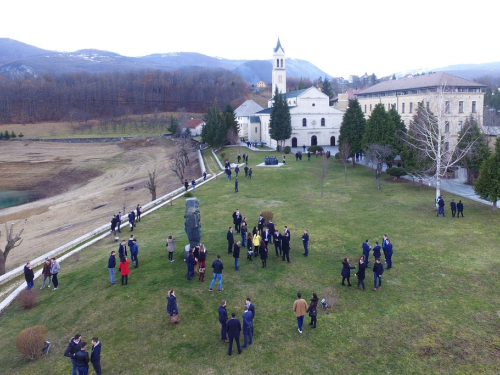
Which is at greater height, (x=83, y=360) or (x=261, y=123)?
(x=261, y=123)

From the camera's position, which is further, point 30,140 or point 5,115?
point 5,115

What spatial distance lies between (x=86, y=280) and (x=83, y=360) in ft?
21.4

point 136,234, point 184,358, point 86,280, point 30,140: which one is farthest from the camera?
point 30,140

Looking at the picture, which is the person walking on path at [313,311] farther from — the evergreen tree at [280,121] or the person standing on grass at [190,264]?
the evergreen tree at [280,121]

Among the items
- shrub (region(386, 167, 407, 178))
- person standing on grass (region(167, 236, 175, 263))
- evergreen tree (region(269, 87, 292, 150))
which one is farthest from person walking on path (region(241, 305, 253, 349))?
evergreen tree (region(269, 87, 292, 150))

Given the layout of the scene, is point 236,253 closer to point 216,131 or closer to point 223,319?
point 223,319

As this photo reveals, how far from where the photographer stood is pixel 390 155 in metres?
34.1

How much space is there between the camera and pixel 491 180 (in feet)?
73.3

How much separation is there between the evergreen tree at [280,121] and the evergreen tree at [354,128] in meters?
12.5

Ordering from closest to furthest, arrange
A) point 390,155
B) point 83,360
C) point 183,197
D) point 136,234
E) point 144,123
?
1. point 83,360
2. point 136,234
3. point 183,197
4. point 390,155
5. point 144,123

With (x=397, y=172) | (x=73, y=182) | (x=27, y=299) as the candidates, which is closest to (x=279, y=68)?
(x=73, y=182)

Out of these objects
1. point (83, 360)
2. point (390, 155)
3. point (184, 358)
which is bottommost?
point (184, 358)

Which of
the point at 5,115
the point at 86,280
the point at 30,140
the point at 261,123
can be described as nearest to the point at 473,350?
the point at 86,280

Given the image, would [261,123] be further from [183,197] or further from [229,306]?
[229,306]
